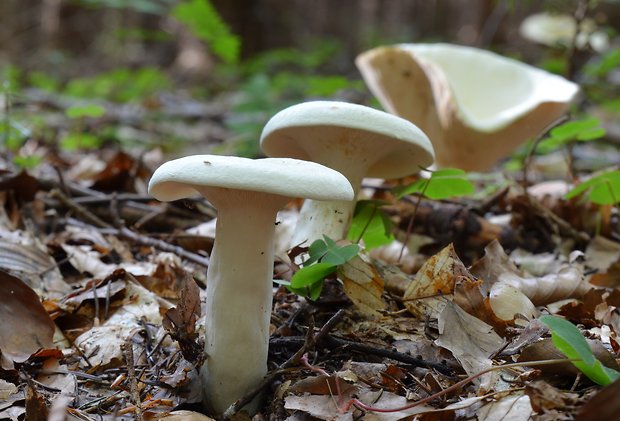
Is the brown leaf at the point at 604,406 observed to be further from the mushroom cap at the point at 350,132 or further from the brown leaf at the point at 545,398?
the mushroom cap at the point at 350,132

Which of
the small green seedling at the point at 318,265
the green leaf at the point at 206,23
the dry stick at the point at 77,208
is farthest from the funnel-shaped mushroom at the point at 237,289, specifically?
the green leaf at the point at 206,23

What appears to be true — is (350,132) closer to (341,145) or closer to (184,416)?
(341,145)

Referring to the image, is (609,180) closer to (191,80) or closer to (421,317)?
(421,317)

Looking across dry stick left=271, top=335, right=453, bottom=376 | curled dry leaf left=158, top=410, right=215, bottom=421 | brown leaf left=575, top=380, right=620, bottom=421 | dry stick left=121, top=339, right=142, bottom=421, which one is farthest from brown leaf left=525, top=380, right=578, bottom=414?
dry stick left=121, top=339, right=142, bottom=421

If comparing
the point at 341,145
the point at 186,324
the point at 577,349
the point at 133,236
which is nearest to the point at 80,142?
the point at 133,236

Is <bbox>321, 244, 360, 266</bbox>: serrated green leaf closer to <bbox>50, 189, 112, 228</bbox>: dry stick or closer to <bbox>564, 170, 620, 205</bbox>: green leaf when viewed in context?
<bbox>564, 170, 620, 205</bbox>: green leaf
